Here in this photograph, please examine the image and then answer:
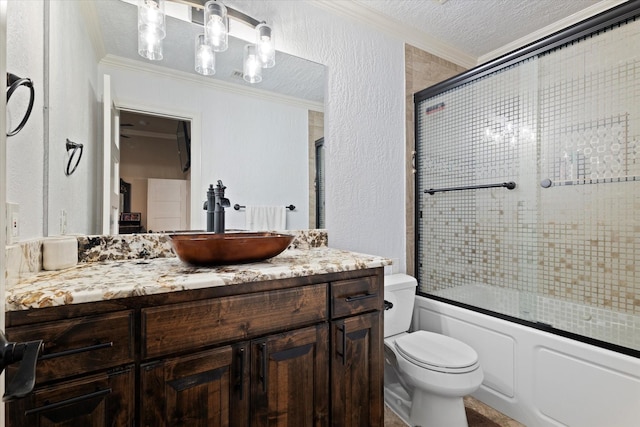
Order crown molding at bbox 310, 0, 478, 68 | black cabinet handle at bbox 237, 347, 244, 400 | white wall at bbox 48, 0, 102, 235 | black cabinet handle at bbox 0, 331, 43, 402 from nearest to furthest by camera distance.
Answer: black cabinet handle at bbox 0, 331, 43, 402 → black cabinet handle at bbox 237, 347, 244, 400 → white wall at bbox 48, 0, 102, 235 → crown molding at bbox 310, 0, 478, 68

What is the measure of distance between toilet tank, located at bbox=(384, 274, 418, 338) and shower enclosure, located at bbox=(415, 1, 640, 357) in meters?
0.38

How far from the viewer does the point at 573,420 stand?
1432 mm

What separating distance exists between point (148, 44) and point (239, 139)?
55 centimetres

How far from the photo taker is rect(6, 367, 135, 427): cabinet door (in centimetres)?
69

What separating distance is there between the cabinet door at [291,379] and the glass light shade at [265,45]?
1.36 meters

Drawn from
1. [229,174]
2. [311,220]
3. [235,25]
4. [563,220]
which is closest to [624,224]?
[563,220]

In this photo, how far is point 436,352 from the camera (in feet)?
4.98

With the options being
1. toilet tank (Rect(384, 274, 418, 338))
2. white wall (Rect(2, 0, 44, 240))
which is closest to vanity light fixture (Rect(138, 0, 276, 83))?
white wall (Rect(2, 0, 44, 240))

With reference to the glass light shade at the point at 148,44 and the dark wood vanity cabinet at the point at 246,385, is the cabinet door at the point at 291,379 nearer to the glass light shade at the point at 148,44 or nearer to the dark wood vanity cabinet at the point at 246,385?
the dark wood vanity cabinet at the point at 246,385

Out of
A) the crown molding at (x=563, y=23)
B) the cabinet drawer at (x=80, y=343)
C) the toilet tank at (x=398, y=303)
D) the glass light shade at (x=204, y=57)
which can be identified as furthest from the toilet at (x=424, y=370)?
the crown molding at (x=563, y=23)

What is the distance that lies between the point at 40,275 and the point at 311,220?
3.87 feet

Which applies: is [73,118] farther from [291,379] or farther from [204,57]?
[291,379]

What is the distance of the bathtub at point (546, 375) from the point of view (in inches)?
51.5

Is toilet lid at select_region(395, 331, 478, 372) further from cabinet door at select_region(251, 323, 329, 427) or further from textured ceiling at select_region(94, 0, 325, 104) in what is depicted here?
textured ceiling at select_region(94, 0, 325, 104)
